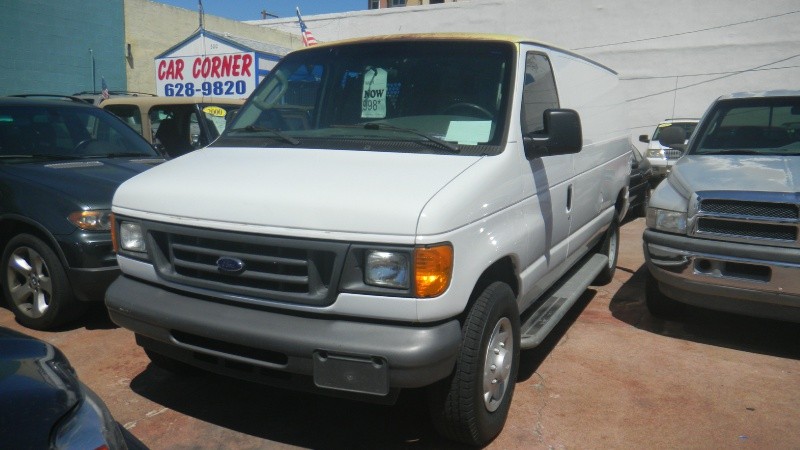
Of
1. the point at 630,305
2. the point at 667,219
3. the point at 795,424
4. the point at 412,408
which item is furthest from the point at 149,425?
the point at 630,305

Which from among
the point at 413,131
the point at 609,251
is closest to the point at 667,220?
the point at 609,251

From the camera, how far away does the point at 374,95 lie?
4.00 m

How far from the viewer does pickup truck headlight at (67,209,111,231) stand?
4.71m

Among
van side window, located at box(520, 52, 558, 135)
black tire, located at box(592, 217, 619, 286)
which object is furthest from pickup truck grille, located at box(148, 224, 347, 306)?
black tire, located at box(592, 217, 619, 286)

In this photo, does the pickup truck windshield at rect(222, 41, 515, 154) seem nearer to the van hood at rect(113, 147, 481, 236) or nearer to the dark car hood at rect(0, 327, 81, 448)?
the van hood at rect(113, 147, 481, 236)

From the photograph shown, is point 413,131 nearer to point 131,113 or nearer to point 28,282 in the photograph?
point 28,282

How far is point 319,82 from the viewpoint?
4273mm

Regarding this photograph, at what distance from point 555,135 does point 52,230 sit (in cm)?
357

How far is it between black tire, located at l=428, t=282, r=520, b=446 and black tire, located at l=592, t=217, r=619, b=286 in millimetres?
3299

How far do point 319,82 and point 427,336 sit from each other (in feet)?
7.05

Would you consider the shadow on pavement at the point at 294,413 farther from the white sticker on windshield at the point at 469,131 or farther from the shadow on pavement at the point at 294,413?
the white sticker on windshield at the point at 469,131

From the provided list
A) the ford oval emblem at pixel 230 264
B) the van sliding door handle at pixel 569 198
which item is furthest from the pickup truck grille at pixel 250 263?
the van sliding door handle at pixel 569 198

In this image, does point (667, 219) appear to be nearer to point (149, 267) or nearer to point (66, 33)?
point (149, 267)

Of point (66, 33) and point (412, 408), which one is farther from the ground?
point (66, 33)
